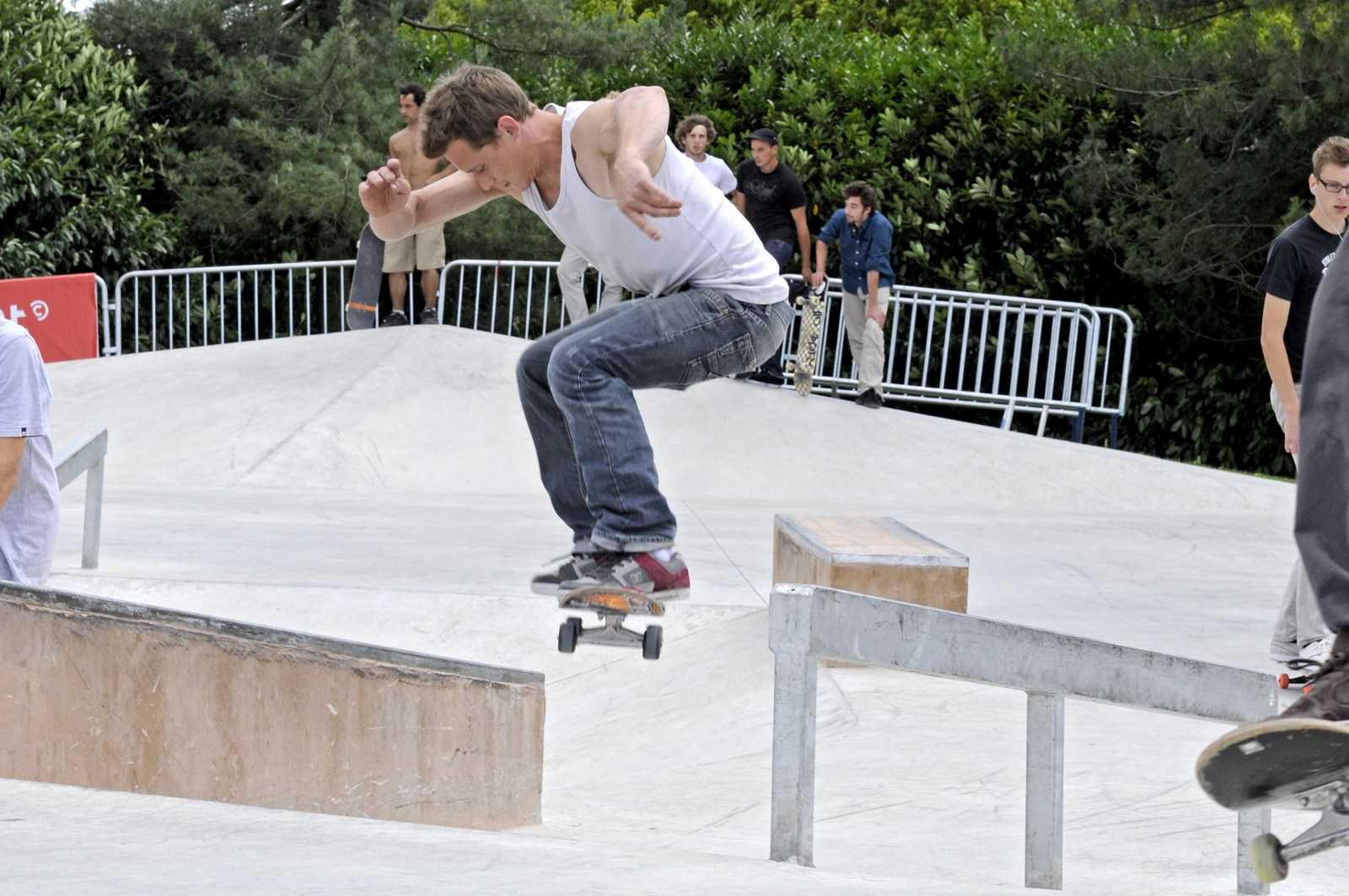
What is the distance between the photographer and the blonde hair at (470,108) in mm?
3914

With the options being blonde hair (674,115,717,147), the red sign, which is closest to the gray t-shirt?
blonde hair (674,115,717,147)

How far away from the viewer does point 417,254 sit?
44.2 ft

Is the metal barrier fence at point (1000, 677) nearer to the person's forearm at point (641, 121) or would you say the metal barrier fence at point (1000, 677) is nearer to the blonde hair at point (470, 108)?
the person's forearm at point (641, 121)

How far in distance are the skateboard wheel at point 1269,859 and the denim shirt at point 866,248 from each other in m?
9.34

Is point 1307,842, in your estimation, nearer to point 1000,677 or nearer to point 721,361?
point 1000,677

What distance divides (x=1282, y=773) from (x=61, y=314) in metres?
13.7

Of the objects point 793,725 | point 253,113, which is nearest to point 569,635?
point 793,725

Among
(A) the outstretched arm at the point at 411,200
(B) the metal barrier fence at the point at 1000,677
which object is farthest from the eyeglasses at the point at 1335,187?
(A) the outstretched arm at the point at 411,200

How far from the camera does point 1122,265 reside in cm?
1453

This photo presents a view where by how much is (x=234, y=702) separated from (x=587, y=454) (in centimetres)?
115

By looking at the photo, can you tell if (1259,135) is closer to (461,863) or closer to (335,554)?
(335,554)

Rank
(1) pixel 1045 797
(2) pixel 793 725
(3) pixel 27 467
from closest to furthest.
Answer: (2) pixel 793 725 < (1) pixel 1045 797 < (3) pixel 27 467

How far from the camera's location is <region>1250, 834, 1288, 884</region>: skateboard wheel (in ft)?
8.38

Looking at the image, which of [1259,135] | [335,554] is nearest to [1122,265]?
[1259,135]
